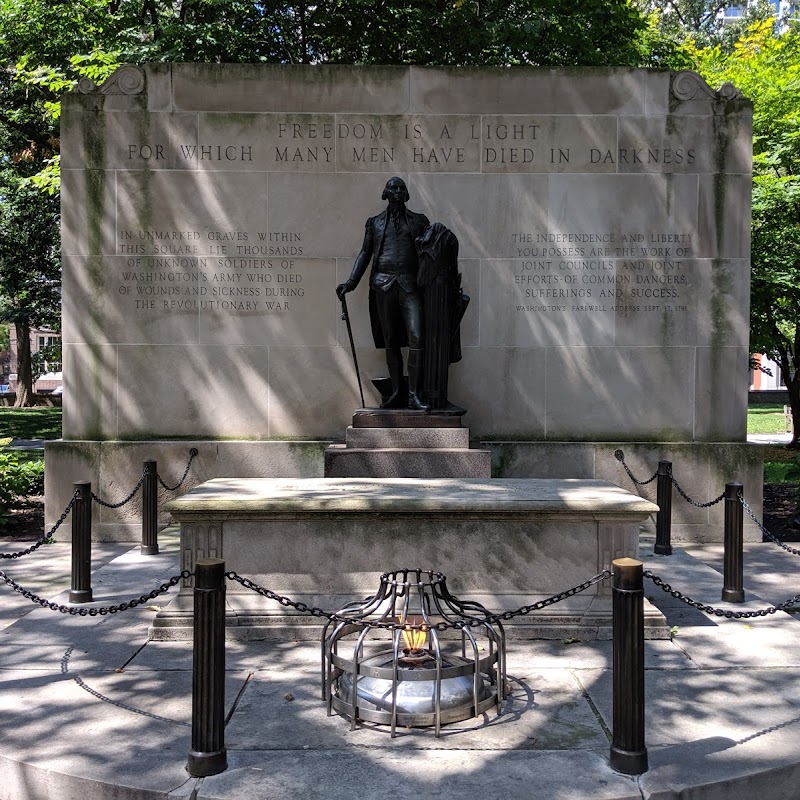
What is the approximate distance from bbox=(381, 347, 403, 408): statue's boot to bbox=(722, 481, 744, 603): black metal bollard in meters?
4.09

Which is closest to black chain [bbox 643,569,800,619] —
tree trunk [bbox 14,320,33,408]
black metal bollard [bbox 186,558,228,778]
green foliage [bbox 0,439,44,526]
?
black metal bollard [bbox 186,558,228,778]

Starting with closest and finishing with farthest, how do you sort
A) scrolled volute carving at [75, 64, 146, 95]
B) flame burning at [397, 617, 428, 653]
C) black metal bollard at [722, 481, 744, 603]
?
flame burning at [397, 617, 428, 653], black metal bollard at [722, 481, 744, 603], scrolled volute carving at [75, 64, 146, 95]

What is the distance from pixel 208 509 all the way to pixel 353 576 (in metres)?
1.28

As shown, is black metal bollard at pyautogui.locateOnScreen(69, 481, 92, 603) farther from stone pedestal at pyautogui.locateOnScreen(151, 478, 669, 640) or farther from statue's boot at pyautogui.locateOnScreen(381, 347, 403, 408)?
statue's boot at pyautogui.locateOnScreen(381, 347, 403, 408)

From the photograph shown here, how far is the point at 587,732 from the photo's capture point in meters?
5.02

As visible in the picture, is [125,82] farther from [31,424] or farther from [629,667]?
[31,424]

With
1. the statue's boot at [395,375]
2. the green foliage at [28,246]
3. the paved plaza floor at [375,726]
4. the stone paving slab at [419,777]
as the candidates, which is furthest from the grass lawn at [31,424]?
the stone paving slab at [419,777]

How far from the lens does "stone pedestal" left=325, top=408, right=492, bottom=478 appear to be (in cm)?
970

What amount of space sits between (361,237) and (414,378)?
7.87ft

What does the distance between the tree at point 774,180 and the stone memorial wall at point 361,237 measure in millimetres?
5603

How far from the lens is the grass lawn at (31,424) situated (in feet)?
84.5

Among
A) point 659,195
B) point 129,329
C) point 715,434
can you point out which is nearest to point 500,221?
point 659,195

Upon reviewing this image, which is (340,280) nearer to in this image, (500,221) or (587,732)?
(500,221)

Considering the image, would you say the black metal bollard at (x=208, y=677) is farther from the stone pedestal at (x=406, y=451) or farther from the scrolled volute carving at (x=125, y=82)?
the scrolled volute carving at (x=125, y=82)
